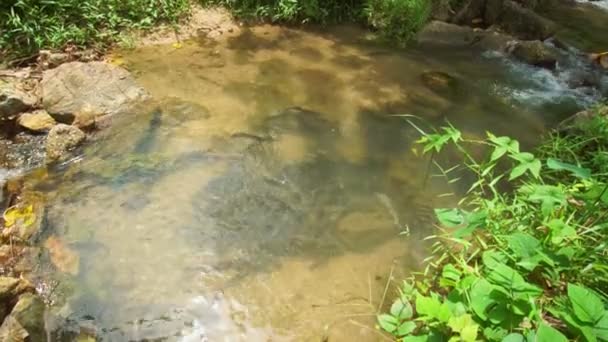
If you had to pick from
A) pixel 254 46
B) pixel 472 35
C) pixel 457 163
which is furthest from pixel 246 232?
pixel 472 35

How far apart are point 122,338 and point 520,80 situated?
570 cm

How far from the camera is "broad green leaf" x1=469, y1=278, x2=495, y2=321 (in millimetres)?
2205

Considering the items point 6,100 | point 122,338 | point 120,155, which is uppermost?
point 6,100

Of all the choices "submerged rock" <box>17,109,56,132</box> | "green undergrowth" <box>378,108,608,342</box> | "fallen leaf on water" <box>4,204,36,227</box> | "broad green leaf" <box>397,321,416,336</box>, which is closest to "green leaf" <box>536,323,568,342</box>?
"green undergrowth" <box>378,108,608,342</box>

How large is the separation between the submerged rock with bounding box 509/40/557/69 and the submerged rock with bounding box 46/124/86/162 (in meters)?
5.92

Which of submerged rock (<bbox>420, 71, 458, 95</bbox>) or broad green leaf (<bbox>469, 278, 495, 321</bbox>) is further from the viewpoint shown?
submerged rock (<bbox>420, 71, 458, 95</bbox>)

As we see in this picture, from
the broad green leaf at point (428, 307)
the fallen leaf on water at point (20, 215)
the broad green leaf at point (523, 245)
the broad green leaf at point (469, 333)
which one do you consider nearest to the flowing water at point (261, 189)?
the fallen leaf on water at point (20, 215)

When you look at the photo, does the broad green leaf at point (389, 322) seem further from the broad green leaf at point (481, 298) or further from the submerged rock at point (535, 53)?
the submerged rock at point (535, 53)

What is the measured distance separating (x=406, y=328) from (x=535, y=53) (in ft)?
18.6

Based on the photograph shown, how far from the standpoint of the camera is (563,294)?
246 cm

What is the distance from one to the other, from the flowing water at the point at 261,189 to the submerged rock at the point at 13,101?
868 millimetres

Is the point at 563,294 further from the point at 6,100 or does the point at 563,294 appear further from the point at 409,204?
the point at 6,100

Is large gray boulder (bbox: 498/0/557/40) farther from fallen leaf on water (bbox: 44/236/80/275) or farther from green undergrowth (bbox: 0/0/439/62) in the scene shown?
fallen leaf on water (bbox: 44/236/80/275)

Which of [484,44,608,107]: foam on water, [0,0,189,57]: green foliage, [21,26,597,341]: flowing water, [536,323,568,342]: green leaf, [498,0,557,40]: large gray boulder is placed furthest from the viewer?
[498,0,557,40]: large gray boulder
